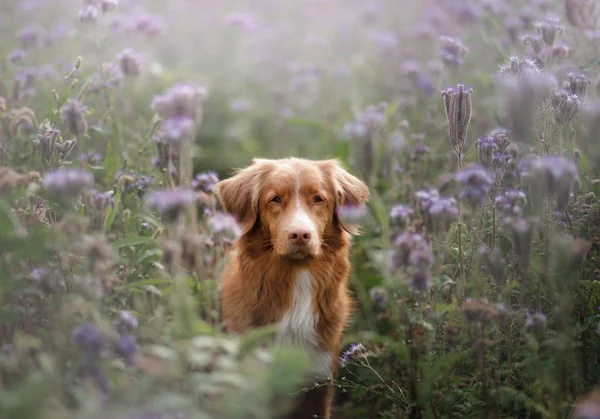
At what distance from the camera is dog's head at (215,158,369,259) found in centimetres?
380

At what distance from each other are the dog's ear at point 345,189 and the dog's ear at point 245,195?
→ 41 centimetres

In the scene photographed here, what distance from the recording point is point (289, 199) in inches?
154

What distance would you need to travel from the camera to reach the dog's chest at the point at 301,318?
3914 mm

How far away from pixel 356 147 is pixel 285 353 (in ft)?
8.72

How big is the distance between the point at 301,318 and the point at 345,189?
2.76ft

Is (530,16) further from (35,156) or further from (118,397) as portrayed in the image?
(118,397)

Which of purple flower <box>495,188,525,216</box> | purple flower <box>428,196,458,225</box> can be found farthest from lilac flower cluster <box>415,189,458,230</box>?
purple flower <box>495,188,525,216</box>

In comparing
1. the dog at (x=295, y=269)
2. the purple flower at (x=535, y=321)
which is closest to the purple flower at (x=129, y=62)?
the dog at (x=295, y=269)

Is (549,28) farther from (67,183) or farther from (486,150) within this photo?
(67,183)

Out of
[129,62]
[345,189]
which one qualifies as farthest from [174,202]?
[129,62]

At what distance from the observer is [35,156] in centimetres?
413

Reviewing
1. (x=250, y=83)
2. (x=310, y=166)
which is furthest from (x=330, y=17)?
(x=310, y=166)

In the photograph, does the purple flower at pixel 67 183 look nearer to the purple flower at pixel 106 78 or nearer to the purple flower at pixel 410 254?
the purple flower at pixel 410 254

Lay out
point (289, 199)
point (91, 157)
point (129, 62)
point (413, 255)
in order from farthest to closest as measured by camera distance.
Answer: point (91, 157), point (129, 62), point (289, 199), point (413, 255)
